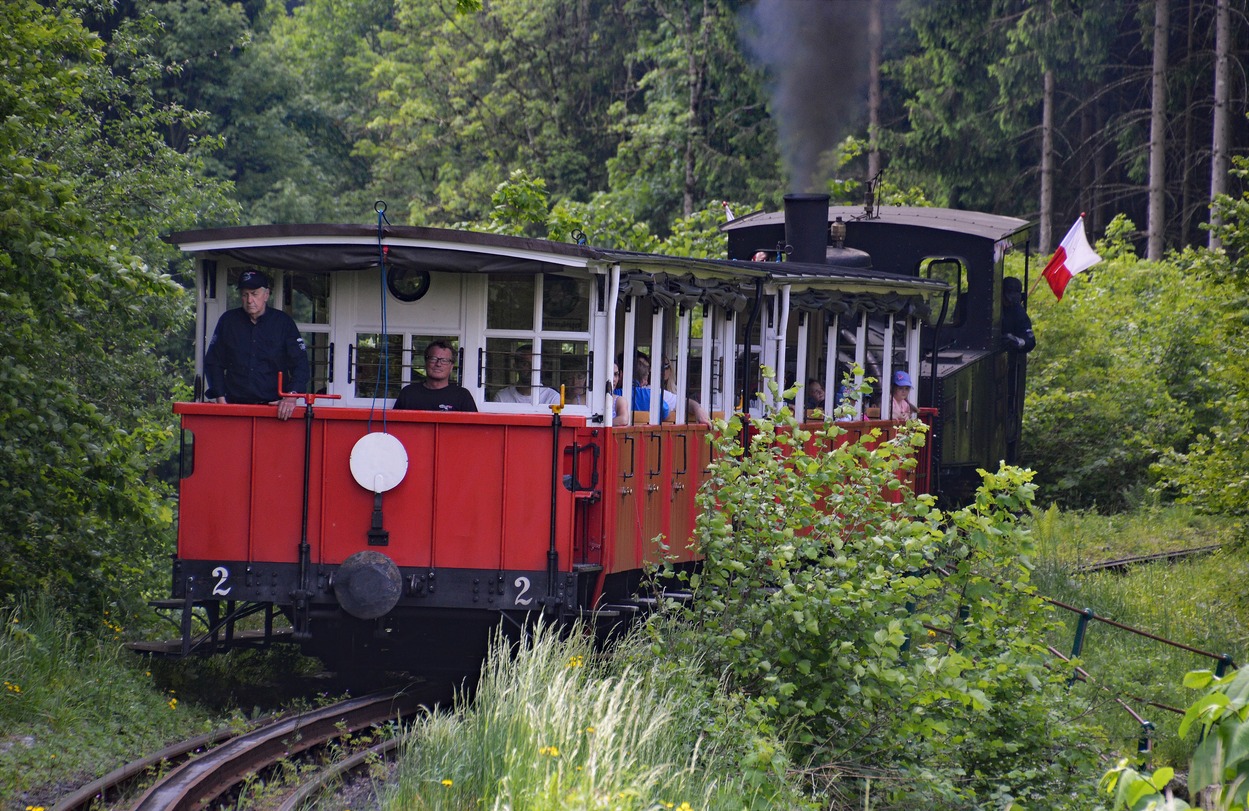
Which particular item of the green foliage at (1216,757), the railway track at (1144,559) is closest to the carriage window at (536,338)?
the green foliage at (1216,757)

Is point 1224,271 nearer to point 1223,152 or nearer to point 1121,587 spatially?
point 1121,587

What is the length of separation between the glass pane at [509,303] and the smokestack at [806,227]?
681 cm

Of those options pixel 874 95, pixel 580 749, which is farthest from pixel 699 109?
pixel 580 749

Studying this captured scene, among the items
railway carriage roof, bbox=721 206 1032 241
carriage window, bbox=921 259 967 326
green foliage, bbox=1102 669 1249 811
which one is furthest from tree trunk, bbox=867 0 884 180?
green foliage, bbox=1102 669 1249 811

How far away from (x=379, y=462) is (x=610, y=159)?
84.1 feet

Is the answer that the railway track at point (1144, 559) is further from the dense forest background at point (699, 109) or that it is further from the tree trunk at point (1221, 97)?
the dense forest background at point (699, 109)

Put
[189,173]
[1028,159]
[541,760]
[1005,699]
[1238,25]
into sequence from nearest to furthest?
[541,760] → [1005,699] → [189,173] → [1238,25] → [1028,159]

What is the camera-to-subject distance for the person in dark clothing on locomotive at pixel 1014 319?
60.1ft

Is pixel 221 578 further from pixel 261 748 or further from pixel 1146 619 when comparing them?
pixel 1146 619

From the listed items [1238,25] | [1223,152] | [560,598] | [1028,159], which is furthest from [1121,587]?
[1028,159]

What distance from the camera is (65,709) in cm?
824

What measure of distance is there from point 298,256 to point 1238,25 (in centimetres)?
2826

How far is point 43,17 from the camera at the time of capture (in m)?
10.5

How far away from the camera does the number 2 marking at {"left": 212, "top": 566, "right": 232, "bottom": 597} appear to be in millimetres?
9328
